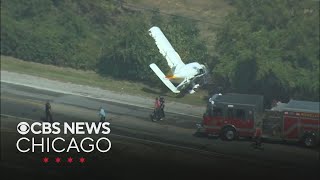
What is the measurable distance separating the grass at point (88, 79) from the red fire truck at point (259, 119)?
1019mm

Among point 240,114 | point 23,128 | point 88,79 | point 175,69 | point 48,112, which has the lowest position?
point 23,128

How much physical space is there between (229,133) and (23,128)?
374 inches

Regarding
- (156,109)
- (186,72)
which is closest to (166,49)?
(186,72)

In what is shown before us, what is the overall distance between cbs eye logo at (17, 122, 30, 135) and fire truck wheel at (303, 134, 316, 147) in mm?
12135

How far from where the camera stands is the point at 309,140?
91.0ft

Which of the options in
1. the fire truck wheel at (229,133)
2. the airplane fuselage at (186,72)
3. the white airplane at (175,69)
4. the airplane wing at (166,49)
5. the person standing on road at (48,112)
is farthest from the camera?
the airplane wing at (166,49)

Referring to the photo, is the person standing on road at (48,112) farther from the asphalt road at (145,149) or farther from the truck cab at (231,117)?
the truck cab at (231,117)

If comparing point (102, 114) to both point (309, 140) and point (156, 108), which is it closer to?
point (156, 108)

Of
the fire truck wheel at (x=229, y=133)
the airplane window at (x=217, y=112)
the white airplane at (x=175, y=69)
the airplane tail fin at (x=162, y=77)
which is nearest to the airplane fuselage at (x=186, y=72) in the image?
the white airplane at (x=175, y=69)

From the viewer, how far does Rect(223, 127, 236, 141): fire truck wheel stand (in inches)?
1120

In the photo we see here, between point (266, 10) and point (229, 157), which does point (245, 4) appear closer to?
point (266, 10)

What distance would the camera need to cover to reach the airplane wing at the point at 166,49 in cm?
3069

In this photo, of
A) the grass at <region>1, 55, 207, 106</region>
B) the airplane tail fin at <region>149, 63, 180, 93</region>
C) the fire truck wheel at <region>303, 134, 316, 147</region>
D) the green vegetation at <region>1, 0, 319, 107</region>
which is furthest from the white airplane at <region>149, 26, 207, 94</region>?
the fire truck wheel at <region>303, 134, 316, 147</region>

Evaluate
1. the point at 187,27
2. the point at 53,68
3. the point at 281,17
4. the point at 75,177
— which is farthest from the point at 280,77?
the point at 75,177
